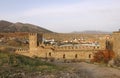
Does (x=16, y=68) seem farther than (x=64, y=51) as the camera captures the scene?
No

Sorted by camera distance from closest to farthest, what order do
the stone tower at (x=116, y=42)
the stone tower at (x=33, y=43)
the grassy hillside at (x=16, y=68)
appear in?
the grassy hillside at (x=16, y=68)
the stone tower at (x=116, y=42)
the stone tower at (x=33, y=43)

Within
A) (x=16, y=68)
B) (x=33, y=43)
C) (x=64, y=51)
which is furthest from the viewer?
(x=33, y=43)

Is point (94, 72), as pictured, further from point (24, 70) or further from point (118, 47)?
point (118, 47)

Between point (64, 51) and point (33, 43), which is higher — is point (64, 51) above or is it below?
below

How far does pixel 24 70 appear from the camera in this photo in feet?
55.1

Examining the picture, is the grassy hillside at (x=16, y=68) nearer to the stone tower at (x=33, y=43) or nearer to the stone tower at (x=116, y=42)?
the stone tower at (x=33, y=43)

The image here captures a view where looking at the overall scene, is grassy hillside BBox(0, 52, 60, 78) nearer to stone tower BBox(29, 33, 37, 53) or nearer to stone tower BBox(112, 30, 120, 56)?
stone tower BBox(29, 33, 37, 53)

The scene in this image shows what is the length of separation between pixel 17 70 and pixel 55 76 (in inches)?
73.7

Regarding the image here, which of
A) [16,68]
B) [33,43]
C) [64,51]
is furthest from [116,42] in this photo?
[16,68]

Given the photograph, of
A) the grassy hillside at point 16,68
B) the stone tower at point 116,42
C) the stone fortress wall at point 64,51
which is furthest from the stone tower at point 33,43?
the grassy hillside at point 16,68

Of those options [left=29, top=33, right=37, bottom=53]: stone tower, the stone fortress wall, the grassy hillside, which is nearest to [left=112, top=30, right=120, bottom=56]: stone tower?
the stone fortress wall

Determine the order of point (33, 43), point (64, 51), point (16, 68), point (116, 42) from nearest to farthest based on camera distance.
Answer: point (16, 68)
point (64, 51)
point (116, 42)
point (33, 43)

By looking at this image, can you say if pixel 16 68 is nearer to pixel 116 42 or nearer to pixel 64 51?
pixel 64 51

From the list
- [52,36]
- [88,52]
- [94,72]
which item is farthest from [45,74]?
[52,36]
